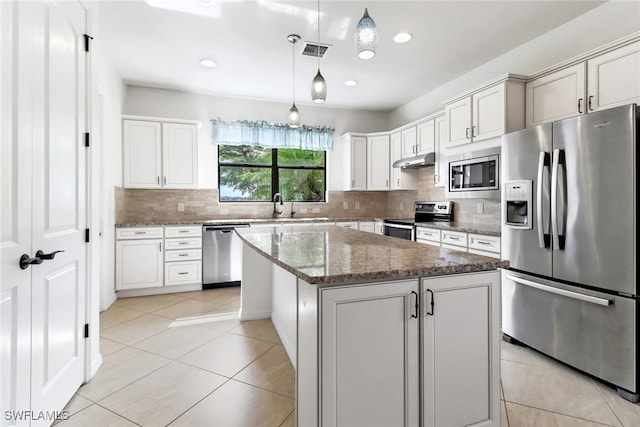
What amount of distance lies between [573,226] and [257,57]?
3297 millimetres

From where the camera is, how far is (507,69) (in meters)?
3.47

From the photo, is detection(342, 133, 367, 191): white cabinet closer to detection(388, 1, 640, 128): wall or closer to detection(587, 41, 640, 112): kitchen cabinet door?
detection(388, 1, 640, 128): wall

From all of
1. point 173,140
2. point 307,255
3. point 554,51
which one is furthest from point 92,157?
point 554,51

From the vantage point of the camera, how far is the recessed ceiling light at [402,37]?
308 centimetres

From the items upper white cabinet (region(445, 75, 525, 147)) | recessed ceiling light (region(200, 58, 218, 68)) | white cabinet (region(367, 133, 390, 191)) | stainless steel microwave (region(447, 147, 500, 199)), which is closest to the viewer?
upper white cabinet (region(445, 75, 525, 147))

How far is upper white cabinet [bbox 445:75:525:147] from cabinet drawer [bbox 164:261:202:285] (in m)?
3.51

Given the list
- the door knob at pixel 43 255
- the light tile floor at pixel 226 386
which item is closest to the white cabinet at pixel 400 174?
the light tile floor at pixel 226 386

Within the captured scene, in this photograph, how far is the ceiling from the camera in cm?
266

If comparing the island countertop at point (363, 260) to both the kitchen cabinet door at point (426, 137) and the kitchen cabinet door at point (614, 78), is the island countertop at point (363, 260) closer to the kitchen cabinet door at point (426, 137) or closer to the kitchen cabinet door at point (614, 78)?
the kitchen cabinet door at point (614, 78)

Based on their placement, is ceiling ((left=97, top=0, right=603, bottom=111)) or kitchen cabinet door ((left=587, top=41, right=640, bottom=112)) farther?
ceiling ((left=97, top=0, right=603, bottom=111))

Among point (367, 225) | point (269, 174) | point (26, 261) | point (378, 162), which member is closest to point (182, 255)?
point (269, 174)

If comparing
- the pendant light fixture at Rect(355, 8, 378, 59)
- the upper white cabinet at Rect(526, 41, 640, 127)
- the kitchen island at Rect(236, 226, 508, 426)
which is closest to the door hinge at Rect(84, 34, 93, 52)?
the pendant light fixture at Rect(355, 8, 378, 59)

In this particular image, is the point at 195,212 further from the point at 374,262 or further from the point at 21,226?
the point at 374,262

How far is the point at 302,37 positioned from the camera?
312 centimetres
